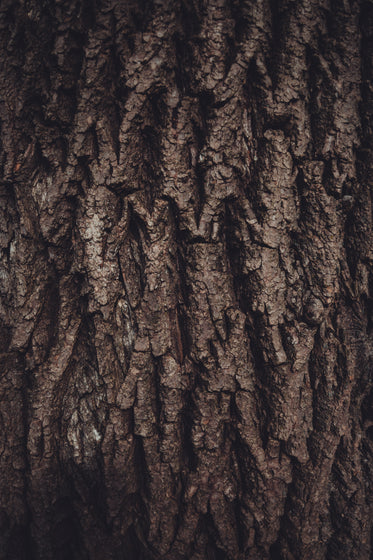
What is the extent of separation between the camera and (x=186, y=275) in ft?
3.77

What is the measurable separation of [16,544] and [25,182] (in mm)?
1374

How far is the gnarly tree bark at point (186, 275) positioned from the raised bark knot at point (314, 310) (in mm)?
12

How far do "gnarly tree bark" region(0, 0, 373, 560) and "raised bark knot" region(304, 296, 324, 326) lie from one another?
0.04 feet

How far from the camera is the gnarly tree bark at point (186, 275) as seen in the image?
110 centimetres

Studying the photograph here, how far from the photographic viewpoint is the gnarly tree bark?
1102 millimetres

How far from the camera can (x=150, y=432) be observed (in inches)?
46.7

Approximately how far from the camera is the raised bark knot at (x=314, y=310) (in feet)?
3.80

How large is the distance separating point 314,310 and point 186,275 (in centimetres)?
46

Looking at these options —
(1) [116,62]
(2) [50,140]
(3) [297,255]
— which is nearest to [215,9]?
(1) [116,62]

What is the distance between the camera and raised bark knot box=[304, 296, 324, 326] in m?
1.16

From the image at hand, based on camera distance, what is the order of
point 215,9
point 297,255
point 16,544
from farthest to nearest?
point 16,544 < point 297,255 < point 215,9

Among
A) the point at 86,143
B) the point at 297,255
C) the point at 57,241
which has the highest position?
the point at 86,143

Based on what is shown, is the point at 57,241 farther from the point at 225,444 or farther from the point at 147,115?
the point at 225,444

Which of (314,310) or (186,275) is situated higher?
(186,275)
